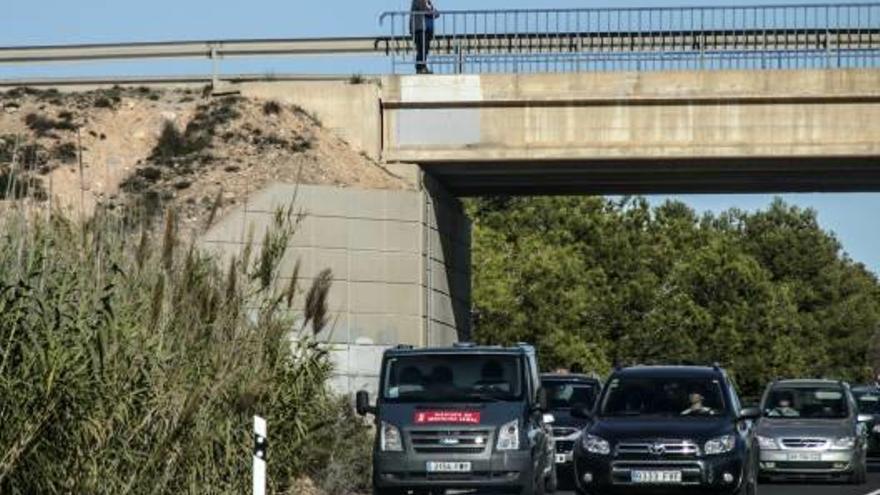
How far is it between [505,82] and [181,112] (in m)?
7.04

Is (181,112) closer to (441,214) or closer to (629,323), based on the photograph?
(441,214)

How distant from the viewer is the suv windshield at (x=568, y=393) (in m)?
33.2

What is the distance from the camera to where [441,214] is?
1726 inches

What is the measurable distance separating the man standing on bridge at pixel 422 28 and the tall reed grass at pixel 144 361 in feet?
71.8

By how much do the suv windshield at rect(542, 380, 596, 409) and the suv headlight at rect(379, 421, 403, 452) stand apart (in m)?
7.80

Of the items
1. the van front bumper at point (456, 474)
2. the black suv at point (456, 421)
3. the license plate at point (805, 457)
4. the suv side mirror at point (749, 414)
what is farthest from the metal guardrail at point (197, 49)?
the suv side mirror at point (749, 414)

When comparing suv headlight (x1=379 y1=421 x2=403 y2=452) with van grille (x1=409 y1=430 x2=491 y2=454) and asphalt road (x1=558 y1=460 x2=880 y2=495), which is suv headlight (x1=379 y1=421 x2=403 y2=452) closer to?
van grille (x1=409 y1=430 x2=491 y2=454)

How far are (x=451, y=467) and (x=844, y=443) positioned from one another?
35.3ft

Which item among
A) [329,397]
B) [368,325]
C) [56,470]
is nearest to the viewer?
[56,470]

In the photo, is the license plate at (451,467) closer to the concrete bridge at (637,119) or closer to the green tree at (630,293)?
the concrete bridge at (637,119)

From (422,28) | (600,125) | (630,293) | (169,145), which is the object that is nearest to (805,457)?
(600,125)

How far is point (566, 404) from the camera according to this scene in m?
33.2

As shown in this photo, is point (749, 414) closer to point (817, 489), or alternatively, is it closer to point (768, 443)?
point (817, 489)

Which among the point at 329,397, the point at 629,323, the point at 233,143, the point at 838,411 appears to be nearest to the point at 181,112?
the point at 233,143
